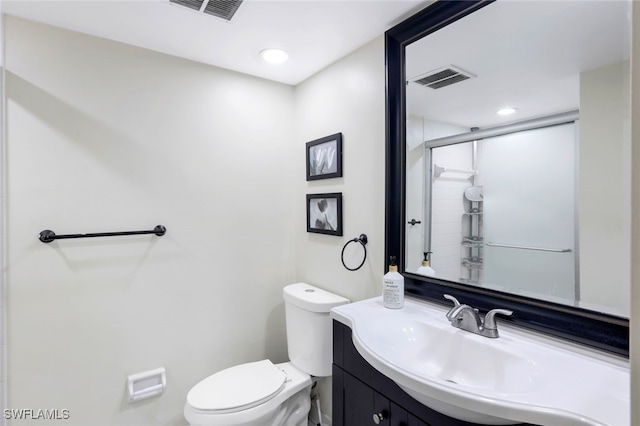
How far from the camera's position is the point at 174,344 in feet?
5.88

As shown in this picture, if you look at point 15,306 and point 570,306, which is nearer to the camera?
point 570,306

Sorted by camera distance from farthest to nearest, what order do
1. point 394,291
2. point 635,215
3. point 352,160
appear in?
1. point 352,160
2. point 394,291
3. point 635,215

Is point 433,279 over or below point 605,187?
below

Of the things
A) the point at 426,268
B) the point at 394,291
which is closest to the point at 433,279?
the point at 426,268

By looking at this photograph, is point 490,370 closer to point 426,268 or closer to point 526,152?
point 426,268

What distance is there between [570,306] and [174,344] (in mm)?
1853

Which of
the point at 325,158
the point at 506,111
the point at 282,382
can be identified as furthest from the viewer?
the point at 325,158

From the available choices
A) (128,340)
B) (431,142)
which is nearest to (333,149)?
(431,142)

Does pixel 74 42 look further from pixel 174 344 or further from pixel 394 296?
pixel 394 296

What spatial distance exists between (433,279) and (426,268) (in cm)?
7

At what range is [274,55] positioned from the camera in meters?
1.75

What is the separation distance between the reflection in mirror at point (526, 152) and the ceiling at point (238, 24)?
28 centimetres

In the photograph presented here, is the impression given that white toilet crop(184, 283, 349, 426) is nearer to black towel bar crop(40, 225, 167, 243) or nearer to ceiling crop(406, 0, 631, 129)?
black towel bar crop(40, 225, 167, 243)

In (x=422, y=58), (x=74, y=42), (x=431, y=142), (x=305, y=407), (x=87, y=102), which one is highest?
(x=74, y=42)
